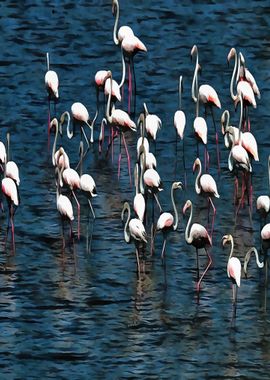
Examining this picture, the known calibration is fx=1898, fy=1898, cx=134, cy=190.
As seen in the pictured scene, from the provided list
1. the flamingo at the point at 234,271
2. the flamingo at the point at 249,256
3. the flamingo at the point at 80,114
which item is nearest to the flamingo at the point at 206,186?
the flamingo at the point at 249,256

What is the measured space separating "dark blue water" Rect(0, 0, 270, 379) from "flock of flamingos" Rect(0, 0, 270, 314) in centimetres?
21

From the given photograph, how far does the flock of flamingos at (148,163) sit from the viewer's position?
2062 cm

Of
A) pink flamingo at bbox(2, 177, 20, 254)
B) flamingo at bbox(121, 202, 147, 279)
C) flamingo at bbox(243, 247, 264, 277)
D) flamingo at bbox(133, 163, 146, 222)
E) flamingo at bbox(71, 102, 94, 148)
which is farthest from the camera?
flamingo at bbox(71, 102, 94, 148)

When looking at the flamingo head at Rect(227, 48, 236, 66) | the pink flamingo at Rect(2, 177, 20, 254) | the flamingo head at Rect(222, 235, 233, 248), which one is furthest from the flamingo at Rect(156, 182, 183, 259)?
the flamingo head at Rect(227, 48, 236, 66)

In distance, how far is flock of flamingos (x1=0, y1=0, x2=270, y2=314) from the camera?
2062cm

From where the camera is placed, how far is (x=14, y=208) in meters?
22.3

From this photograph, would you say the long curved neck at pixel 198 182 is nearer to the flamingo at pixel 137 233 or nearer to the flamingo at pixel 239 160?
the flamingo at pixel 239 160

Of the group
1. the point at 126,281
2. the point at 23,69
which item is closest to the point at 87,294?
the point at 126,281

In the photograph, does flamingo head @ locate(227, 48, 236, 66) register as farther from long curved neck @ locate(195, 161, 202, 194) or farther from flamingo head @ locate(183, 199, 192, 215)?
flamingo head @ locate(183, 199, 192, 215)

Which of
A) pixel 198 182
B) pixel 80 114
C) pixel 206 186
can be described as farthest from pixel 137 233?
pixel 80 114

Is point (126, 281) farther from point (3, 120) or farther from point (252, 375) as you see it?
point (3, 120)

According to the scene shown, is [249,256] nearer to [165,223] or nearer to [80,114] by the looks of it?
[165,223]

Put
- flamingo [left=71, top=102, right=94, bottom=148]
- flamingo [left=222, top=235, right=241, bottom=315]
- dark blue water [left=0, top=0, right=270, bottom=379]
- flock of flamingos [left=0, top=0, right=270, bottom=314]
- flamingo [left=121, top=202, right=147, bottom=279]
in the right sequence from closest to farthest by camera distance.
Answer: dark blue water [left=0, top=0, right=270, bottom=379] → flamingo [left=222, top=235, right=241, bottom=315] → flamingo [left=121, top=202, right=147, bottom=279] → flock of flamingos [left=0, top=0, right=270, bottom=314] → flamingo [left=71, top=102, right=94, bottom=148]

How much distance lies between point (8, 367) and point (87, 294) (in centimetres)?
177
